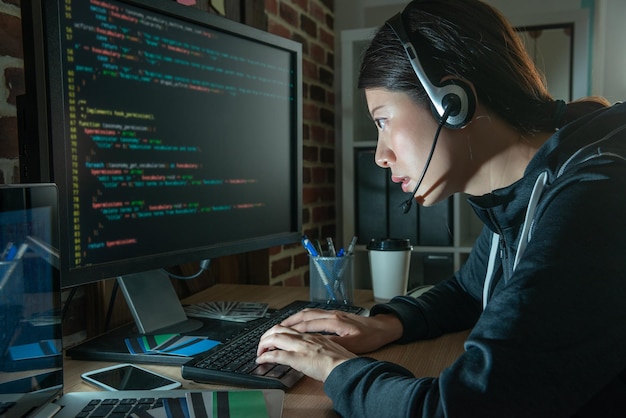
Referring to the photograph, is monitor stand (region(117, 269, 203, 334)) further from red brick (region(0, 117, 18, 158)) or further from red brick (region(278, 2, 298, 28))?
red brick (region(278, 2, 298, 28))

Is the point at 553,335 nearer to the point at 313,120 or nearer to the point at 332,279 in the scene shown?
the point at 332,279

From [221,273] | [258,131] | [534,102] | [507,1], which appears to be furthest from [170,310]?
[507,1]

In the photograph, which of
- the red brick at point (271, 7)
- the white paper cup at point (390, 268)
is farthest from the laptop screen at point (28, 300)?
the red brick at point (271, 7)

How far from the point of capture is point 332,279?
43.4 inches

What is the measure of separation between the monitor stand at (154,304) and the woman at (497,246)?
215 millimetres

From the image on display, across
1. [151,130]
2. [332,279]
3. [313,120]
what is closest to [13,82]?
[151,130]

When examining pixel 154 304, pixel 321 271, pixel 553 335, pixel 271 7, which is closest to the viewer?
pixel 553 335

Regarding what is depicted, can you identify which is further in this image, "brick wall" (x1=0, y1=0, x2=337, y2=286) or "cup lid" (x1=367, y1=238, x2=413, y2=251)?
"brick wall" (x1=0, y1=0, x2=337, y2=286)

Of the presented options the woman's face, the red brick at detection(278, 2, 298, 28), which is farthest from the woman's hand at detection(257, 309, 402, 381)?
the red brick at detection(278, 2, 298, 28)

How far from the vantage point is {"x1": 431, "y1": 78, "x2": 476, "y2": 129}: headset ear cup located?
30.4 inches

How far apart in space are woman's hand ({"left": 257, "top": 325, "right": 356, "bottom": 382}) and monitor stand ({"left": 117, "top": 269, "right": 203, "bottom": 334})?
232 millimetres

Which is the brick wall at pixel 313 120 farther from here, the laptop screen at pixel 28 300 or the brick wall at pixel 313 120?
the laptop screen at pixel 28 300

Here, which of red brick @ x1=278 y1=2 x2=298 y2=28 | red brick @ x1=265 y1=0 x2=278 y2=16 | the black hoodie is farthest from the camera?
red brick @ x1=278 y1=2 x2=298 y2=28

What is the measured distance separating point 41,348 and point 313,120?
153 centimetres
